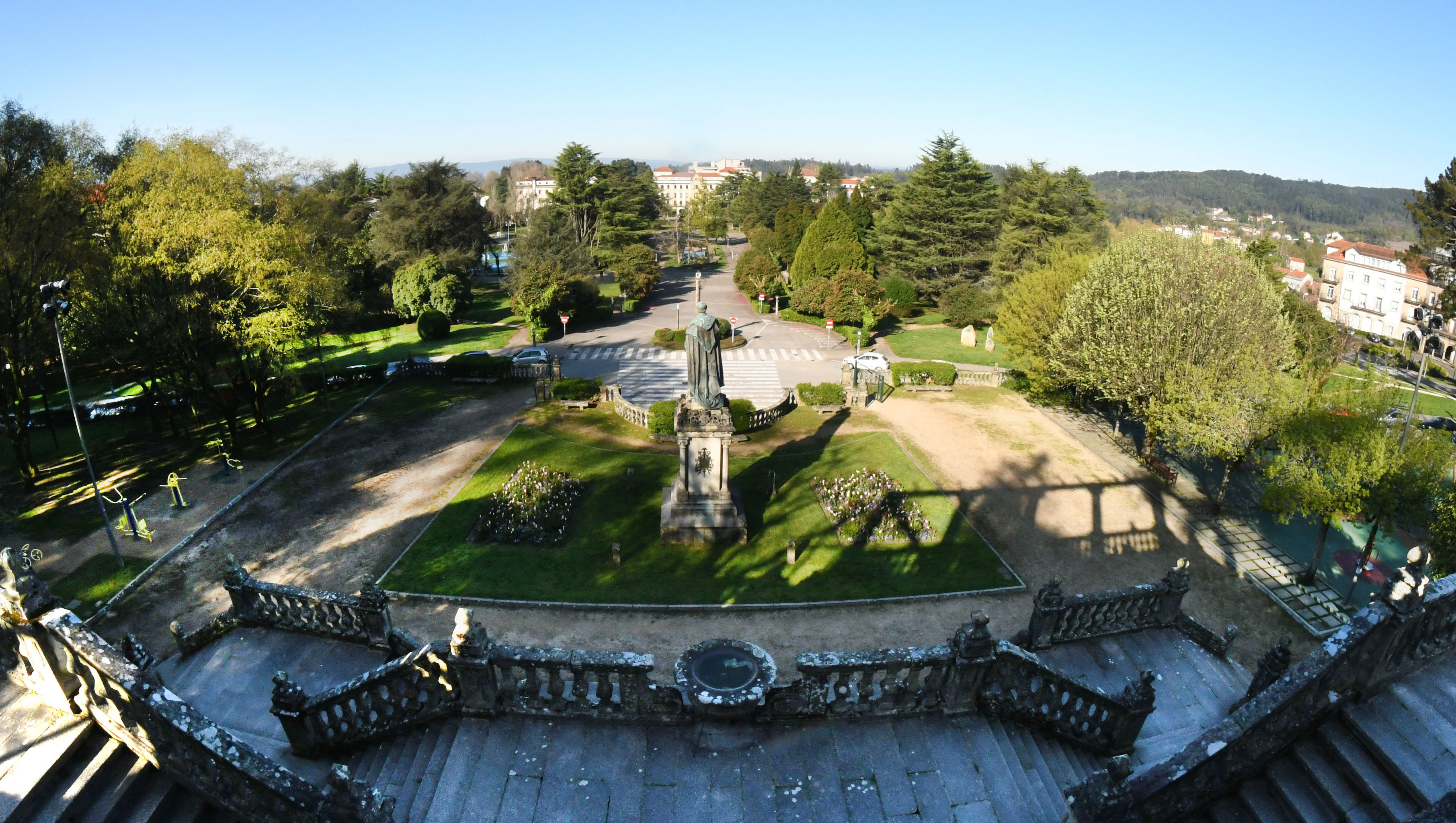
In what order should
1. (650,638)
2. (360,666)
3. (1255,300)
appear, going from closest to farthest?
1. (360,666)
2. (650,638)
3. (1255,300)

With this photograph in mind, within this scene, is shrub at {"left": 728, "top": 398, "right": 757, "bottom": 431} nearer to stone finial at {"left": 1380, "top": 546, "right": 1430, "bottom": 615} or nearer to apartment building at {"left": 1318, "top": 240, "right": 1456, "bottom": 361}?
stone finial at {"left": 1380, "top": 546, "right": 1430, "bottom": 615}

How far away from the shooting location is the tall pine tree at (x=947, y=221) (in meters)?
54.8

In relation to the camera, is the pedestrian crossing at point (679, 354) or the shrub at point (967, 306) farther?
the shrub at point (967, 306)

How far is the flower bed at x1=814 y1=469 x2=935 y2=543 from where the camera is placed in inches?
786

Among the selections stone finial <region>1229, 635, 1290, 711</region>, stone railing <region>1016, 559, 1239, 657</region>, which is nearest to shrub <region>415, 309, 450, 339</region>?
stone railing <region>1016, 559, 1239, 657</region>

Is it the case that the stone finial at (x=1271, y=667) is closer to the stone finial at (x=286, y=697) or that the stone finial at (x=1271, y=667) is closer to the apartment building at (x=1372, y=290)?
the stone finial at (x=286, y=697)

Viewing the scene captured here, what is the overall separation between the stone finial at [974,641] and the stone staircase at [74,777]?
854 cm

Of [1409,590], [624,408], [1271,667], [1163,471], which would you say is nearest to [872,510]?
[1271,667]

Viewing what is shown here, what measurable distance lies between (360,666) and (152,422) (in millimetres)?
23096

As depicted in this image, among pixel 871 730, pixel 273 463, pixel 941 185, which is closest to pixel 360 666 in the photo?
pixel 871 730

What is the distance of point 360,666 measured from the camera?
39.3ft

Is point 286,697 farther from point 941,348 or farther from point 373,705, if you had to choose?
point 941,348

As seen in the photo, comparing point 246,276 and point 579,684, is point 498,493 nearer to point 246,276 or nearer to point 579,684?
point 246,276

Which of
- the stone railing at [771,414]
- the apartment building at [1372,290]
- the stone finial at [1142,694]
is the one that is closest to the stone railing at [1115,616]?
the stone finial at [1142,694]
